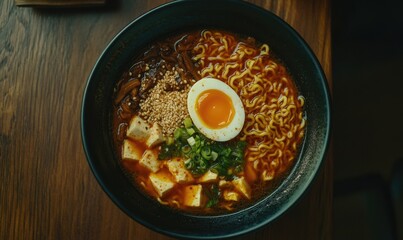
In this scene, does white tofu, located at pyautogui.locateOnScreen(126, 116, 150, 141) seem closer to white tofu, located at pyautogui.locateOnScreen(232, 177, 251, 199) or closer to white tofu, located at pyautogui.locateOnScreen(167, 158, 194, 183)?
white tofu, located at pyautogui.locateOnScreen(167, 158, 194, 183)

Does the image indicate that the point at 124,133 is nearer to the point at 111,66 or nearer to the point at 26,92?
the point at 111,66

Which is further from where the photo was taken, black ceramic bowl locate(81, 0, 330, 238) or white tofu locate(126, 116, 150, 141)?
white tofu locate(126, 116, 150, 141)

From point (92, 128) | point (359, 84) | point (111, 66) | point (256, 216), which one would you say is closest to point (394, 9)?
point (359, 84)

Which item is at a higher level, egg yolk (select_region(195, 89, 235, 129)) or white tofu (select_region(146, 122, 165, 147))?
egg yolk (select_region(195, 89, 235, 129))

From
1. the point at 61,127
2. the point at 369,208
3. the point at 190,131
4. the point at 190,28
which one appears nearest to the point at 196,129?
the point at 190,131

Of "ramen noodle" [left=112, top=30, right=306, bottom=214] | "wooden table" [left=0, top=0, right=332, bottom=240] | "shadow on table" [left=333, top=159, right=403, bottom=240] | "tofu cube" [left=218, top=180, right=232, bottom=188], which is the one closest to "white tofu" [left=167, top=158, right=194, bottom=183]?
"ramen noodle" [left=112, top=30, right=306, bottom=214]

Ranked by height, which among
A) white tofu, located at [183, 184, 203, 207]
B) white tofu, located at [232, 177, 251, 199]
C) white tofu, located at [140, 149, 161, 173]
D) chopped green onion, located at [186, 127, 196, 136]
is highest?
chopped green onion, located at [186, 127, 196, 136]
